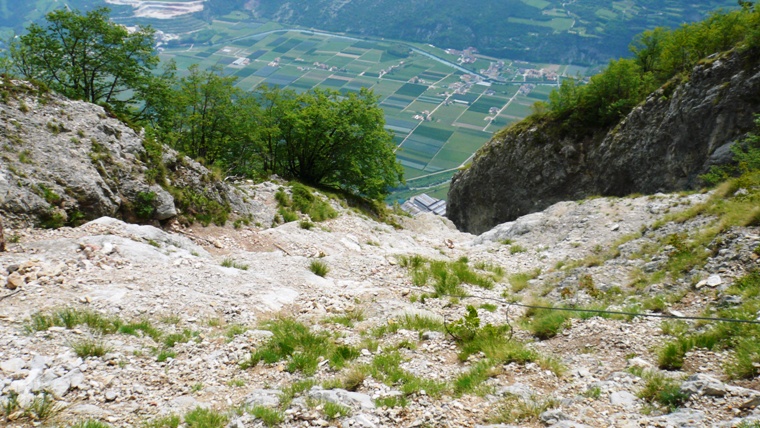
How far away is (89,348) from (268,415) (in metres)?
3.79

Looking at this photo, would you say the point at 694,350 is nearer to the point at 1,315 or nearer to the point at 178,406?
the point at 178,406

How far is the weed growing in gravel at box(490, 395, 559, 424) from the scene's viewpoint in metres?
6.64

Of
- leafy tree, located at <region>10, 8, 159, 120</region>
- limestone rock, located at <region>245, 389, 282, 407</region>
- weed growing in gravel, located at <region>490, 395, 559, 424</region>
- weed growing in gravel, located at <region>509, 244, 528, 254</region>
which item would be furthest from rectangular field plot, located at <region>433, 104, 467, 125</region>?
limestone rock, located at <region>245, 389, 282, 407</region>

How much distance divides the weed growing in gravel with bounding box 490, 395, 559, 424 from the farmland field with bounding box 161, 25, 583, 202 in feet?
282

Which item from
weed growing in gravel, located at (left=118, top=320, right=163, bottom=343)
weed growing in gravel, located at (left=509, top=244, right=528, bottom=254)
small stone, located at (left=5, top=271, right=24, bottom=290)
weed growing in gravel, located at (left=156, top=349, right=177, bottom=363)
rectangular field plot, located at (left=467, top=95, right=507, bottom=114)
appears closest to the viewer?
weed growing in gravel, located at (left=156, top=349, right=177, bottom=363)

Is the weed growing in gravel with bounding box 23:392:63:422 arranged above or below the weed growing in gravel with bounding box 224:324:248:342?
above

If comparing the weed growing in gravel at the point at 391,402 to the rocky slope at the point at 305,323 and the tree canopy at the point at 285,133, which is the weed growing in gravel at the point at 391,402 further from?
the tree canopy at the point at 285,133

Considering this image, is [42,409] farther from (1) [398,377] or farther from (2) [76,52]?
(2) [76,52]

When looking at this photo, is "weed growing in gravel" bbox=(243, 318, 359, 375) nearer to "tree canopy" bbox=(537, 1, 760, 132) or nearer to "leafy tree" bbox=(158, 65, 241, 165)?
"leafy tree" bbox=(158, 65, 241, 165)

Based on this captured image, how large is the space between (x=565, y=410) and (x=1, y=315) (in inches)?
412

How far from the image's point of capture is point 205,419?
21.4ft

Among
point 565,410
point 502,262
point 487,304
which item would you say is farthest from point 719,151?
point 565,410

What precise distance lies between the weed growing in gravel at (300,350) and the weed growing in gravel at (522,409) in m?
3.19

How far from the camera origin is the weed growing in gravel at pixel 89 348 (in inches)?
303
